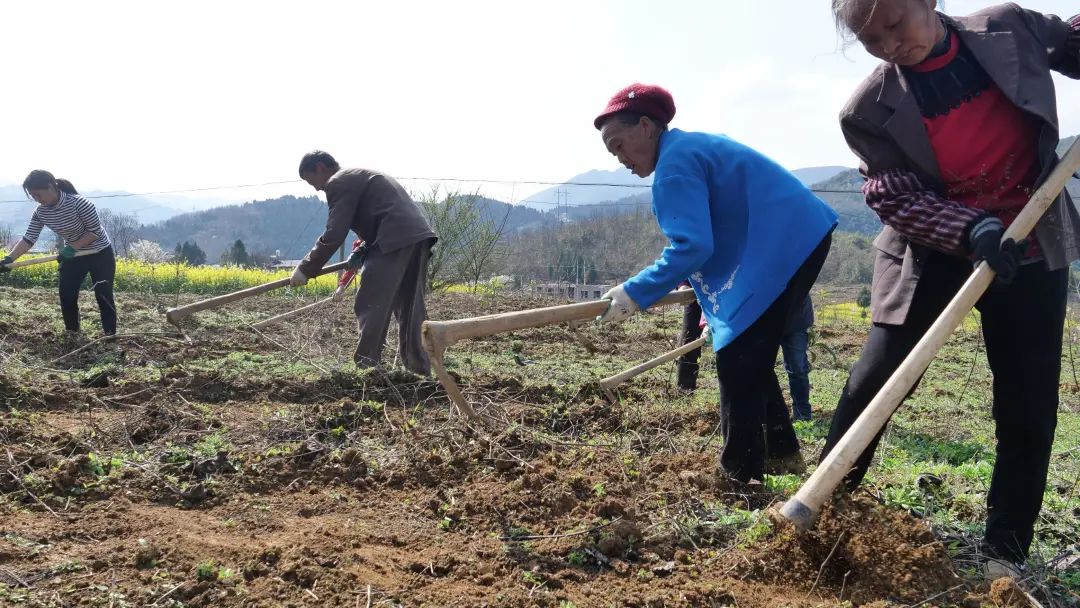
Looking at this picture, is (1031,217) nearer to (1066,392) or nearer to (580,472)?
(580,472)

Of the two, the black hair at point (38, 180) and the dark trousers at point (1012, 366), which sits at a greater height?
the black hair at point (38, 180)

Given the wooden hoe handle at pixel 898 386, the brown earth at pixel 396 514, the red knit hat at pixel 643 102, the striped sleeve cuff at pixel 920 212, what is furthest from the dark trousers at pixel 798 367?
the wooden hoe handle at pixel 898 386

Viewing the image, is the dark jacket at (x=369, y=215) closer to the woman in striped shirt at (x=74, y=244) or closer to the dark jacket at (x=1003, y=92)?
the woman in striped shirt at (x=74, y=244)

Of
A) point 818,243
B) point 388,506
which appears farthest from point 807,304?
point 388,506

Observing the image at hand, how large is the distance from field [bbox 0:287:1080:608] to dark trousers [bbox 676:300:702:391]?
0.26m

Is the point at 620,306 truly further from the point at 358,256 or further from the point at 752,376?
the point at 358,256

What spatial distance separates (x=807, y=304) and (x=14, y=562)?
4.02m

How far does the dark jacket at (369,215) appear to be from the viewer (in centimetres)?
528

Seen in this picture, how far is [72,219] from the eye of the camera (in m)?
6.71

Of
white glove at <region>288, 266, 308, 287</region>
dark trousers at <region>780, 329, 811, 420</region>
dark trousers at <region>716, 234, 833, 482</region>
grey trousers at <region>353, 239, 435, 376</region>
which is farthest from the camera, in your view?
white glove at <region>288, 266, 308, 287</region>

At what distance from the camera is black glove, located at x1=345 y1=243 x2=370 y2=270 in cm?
559

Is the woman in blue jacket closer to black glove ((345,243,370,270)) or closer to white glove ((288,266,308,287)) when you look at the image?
black glove ((345,243,370,270))

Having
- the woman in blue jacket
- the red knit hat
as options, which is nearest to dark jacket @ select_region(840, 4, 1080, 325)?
the woman in blue jacket

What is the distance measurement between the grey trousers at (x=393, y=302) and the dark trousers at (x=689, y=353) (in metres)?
1.77
